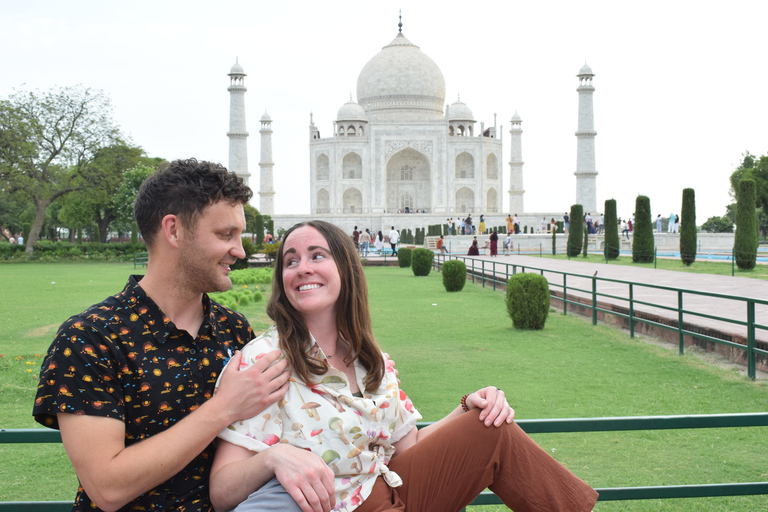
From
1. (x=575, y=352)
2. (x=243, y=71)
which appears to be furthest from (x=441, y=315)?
(x=243, y=71)

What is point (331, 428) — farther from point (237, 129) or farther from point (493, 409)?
point (237, 129)

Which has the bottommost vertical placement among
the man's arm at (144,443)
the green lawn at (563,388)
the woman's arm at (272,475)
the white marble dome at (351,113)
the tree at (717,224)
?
the green lawn at (563,388)

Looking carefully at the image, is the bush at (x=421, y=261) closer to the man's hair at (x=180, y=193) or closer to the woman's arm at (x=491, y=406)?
the woman's arm at (x=491, y=406)

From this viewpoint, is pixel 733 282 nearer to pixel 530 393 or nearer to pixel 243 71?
pixel 530 393

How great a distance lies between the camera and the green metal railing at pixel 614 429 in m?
1.83

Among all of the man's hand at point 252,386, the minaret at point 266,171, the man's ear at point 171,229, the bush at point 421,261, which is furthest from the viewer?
the minaret at point 266,171

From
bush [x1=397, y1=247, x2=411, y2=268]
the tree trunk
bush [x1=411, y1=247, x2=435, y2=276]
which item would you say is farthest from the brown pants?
the tree trunk

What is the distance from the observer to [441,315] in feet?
28.8

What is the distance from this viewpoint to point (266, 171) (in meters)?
38.1

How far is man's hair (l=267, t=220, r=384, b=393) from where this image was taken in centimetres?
177

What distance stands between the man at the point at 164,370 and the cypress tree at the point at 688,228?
623 inches

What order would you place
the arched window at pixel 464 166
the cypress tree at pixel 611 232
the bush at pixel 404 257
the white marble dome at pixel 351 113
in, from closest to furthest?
the bush at pixel 404 257 → the cypress tree at pixel 611 232 → the white marble dome at pixel 351 113 → the arched window at pixel 464 166

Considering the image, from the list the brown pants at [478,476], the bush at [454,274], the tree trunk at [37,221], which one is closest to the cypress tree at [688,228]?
the bush at [454,274]

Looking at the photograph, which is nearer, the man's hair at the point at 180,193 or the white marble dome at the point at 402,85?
the man's hair at the point at 180,193
